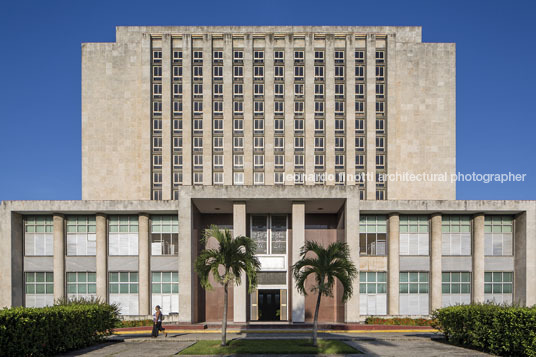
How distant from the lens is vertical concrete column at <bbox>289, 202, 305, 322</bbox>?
109 feet

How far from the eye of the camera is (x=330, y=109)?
217 ft

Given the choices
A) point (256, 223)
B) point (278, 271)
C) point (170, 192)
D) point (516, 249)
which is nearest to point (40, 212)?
point (256, 223)

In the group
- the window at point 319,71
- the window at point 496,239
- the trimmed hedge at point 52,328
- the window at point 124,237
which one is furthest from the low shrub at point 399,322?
the window at point 319,71

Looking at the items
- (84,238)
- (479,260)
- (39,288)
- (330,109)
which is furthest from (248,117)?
(479,260)

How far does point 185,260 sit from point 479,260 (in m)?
23.8

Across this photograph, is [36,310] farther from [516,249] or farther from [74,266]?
[516,249]

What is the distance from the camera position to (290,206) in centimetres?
3569

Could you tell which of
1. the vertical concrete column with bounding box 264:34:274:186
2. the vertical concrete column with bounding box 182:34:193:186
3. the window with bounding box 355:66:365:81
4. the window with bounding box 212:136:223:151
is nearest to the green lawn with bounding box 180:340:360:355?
the vertical concrete column with bounding box 264:34:274:186

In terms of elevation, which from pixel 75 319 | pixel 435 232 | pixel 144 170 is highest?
pixel 144 170

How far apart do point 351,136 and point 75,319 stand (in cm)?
5067

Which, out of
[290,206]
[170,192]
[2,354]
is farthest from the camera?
[170,192]

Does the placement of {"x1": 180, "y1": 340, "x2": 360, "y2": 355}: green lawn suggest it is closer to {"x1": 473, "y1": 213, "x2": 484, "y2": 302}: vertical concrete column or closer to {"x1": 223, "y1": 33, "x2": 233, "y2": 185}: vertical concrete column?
{"x1": 473, "y1": 213, "x2": 484, "y2": 302}: vertical concrete column

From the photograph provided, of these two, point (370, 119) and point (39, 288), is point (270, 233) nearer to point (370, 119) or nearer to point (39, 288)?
point (39, 288)

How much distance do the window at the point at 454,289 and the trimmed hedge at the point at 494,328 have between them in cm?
1405
